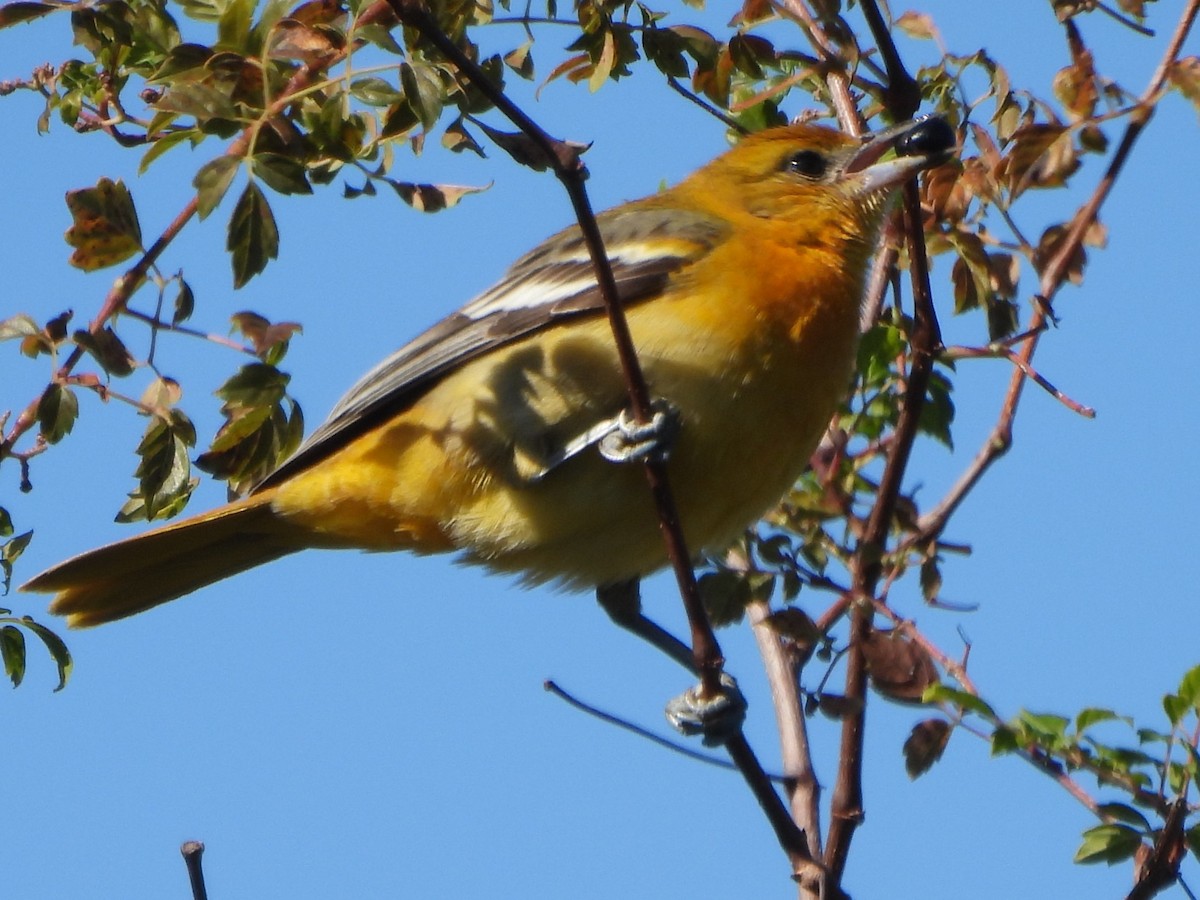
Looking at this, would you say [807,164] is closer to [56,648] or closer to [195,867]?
[56,648]

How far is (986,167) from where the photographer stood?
2963 millimetres

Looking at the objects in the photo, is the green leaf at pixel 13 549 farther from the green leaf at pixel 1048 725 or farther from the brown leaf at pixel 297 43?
the green leaf at pixel 1048 725

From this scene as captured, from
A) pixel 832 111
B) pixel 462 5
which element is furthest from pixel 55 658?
pixel 832 111

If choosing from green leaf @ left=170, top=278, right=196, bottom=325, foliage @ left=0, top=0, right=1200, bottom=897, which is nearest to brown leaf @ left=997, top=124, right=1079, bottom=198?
foliage @ left=0, top=0, right=1200, bottom=897

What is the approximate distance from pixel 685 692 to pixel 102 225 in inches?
71.1

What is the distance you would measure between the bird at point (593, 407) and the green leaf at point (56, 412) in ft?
1.71

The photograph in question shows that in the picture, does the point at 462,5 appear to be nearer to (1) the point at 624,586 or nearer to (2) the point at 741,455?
(2) the point at 741,455

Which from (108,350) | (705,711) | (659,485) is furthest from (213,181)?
(705,711)

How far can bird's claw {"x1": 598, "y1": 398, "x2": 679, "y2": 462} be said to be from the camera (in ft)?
10.4

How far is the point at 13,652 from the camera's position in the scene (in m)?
2.74

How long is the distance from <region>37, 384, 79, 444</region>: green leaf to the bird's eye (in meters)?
2.21

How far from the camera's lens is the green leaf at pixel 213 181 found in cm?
237

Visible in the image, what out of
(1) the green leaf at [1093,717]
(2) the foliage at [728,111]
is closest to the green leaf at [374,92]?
(2) the foliage at [728,111]

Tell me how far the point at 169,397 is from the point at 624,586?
1.74 metres
